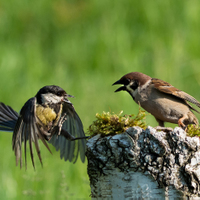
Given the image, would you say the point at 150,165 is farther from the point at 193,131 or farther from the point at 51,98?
the point at 51,98

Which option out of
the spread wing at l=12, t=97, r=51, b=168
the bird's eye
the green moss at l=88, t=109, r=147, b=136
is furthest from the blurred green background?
the green moss at l=88, t=109, r=147, b=136

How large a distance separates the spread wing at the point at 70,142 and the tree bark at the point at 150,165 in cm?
171

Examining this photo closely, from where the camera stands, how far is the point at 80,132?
4516 mm

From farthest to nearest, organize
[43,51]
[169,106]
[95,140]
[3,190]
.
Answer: [43,51]
[3,190]
[169,106]
[95,140]

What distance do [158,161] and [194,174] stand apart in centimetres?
29

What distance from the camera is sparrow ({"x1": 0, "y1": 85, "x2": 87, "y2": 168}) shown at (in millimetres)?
3713

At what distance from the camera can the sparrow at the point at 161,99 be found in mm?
4461

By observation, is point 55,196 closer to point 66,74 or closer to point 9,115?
point 9,115

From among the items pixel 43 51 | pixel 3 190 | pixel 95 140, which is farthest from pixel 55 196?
pixel 43 51

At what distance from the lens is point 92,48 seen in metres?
9.84

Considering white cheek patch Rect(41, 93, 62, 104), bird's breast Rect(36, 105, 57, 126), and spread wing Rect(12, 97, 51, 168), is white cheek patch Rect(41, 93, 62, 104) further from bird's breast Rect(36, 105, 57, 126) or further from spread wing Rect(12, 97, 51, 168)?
spread wing Rect(12, 97, 51, 168)

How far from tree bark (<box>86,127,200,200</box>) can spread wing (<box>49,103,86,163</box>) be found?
1712 mm

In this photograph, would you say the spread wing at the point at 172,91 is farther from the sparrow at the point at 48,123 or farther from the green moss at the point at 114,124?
the green moss at the point at 114,124

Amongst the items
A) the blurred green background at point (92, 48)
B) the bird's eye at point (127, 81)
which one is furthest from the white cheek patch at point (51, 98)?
the blurred green background at point (92, 48)
